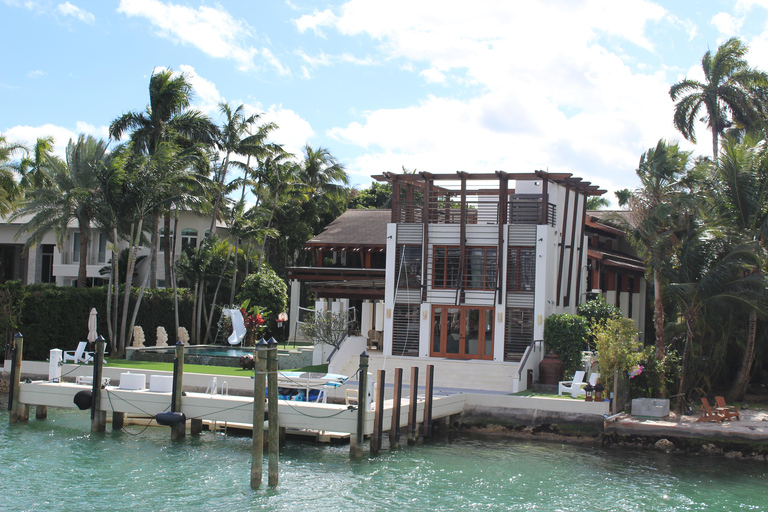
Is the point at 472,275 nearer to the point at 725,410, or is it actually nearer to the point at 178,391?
the point at 725,410

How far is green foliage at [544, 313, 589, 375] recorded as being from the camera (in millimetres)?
26500

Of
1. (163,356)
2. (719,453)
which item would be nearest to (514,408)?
(719,453)

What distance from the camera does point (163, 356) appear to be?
32156 mm

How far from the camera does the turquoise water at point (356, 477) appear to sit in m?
16.0

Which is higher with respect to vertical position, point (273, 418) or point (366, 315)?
point (366, 315)

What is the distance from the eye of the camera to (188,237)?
154ft

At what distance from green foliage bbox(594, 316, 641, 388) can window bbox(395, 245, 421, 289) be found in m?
9.07

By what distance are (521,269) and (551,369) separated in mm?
4532

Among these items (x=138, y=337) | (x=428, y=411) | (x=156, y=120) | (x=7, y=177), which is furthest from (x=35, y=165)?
(x=428, y=411)

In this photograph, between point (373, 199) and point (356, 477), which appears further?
point (373, 199)

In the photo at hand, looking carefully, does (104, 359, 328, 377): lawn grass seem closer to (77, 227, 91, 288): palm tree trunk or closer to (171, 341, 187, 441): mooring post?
(171, 341, 187, 441): mooring post

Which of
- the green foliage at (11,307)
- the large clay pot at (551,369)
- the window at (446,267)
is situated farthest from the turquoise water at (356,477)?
the green foliage at (11,307)

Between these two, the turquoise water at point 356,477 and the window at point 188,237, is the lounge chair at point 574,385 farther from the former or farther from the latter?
the window at point 188,237

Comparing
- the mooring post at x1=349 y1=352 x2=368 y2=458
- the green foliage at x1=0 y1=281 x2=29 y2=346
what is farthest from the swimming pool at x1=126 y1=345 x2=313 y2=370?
the mooring post at x1=349 y1=352 x2=368 y2=458
